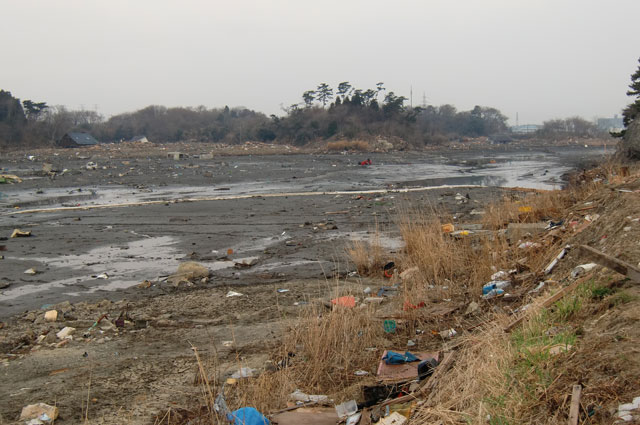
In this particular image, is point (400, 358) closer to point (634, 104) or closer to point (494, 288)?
point (494, 288)

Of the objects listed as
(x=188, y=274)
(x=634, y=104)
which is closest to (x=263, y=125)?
(x=634, y=104)

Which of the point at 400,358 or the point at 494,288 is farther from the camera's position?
the point at 494,288

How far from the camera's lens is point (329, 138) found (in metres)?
53.3

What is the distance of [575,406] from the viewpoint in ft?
7.78

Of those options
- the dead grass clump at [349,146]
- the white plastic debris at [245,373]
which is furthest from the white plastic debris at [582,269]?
the dead grass clump at [349,146]

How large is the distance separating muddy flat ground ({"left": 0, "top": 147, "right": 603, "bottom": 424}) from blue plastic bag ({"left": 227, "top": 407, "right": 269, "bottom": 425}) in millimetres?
795

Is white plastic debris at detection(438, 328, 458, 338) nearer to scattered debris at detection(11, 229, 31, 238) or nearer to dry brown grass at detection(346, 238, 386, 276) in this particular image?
dry brown grass at detection(346, 238, 386, 276)

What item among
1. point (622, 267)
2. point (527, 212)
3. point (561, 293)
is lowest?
point (527, 212)

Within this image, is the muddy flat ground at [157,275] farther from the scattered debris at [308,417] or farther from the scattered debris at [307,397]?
the scattered debris at [308,417]

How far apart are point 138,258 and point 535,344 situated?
7.00m

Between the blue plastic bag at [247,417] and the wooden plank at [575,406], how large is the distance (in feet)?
5.44

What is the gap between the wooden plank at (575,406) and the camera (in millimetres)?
2293

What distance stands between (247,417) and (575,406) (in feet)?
5.69

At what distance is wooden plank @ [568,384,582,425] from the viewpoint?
90.3 inches
